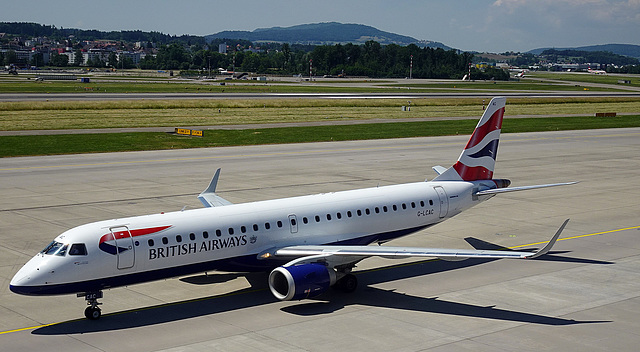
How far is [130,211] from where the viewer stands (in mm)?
38844

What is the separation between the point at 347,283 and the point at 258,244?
11.6 ft

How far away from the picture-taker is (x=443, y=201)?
30.1 m

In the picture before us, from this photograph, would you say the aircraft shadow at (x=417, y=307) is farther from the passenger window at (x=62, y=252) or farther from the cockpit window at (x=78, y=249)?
the passenger window at (x=62, y=252)

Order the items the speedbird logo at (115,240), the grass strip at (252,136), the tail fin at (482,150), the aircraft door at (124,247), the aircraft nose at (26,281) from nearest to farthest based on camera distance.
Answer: the aircraft nose at (26,281) < the speedbird logo at (115,240) < the aircraft door at (124,247) < the tail fin at (482,150) < the grass strip at (252,136)

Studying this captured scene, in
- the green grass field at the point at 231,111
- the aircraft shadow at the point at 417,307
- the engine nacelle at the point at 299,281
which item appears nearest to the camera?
Answer: the engine nacelle at the point at 299,281

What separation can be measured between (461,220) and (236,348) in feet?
69.2

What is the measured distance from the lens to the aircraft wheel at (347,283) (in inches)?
1009

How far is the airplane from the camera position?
853 inches

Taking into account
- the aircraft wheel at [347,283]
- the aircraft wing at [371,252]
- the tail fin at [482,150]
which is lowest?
the aircraft wheel at [347,283]

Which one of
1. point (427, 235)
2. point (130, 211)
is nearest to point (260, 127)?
point (130, 211)

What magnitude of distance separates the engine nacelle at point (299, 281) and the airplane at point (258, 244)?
3 centimetres

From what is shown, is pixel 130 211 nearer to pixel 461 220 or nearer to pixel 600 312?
pixel 461 220

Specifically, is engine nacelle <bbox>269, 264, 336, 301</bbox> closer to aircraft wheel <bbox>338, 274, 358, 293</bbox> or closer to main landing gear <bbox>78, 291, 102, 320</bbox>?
aircraft wheel <bbox>338, 274, 358, 293</bbox>

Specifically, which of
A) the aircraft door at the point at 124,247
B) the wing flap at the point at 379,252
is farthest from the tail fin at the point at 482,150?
the aircraft door at the point at 124,247
